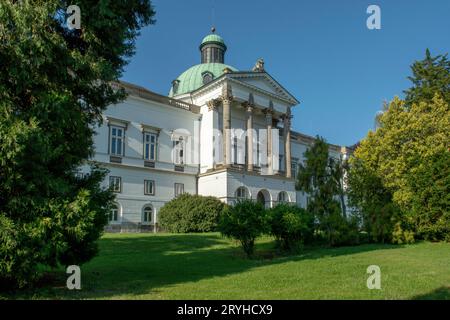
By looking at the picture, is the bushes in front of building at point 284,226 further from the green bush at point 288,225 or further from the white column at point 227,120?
the white column at point 227,120

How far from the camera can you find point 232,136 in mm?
39688

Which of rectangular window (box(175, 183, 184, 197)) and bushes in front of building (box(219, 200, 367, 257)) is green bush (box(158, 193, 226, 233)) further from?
bushes in front of building (box(219, 200, 367, 257))

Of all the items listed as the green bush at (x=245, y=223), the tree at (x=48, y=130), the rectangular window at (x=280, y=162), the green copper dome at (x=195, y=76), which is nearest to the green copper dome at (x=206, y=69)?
the green copper dome at (x=195, y=76)

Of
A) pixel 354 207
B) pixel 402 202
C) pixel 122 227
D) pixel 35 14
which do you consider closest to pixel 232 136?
pixel 122 227

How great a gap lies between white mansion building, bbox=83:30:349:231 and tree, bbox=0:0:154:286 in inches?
859

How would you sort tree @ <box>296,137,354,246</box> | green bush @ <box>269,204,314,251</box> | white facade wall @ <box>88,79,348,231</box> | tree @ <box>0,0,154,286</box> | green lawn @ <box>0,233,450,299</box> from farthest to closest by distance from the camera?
white facade wall @ <box>88,79,348,231</box>, tree @ <box>296,137,354,246</box>, green bush @ <box>269,204,314,251</box>, green lawn @ <box>0,233,450,299</box>, tree @ <box>0,0,154,286</box>

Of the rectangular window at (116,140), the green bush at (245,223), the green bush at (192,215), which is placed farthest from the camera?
the rectangular window at (116,140)

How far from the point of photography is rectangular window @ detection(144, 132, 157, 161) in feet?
117

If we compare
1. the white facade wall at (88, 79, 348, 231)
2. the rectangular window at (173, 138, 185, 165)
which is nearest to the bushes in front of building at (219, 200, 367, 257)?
the white facade wall at (88, 79, 348, 231)

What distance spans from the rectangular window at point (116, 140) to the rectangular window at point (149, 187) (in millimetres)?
3518

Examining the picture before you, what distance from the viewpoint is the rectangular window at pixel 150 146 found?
3572 centimetres

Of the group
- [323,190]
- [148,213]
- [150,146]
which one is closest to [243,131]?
[150,146]

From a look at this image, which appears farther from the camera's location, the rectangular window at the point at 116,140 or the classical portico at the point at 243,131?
the classical portico at the point at 243,131

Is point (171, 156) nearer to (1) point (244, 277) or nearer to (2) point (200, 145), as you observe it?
(2) point (200, 145)
